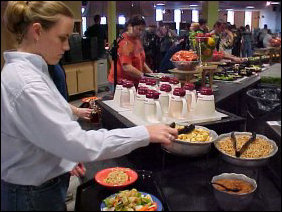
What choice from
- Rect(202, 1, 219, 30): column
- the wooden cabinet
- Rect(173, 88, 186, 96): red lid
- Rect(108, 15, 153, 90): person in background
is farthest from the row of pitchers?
the wooden cabinet

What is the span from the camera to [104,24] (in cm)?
218

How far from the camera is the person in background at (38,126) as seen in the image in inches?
34.7

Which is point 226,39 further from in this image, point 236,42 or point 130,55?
point 130,55

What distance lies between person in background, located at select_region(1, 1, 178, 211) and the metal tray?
195 mm

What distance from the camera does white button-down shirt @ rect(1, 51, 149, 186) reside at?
88 centimetres

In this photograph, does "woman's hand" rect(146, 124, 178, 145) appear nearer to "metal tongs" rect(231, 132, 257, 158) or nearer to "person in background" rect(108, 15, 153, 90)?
"metal tongs" rect(231, 132, 257, 158)

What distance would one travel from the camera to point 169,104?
5.29ft

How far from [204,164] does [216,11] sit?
2.17ft

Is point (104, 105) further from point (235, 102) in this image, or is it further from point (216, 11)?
point (235, 102)

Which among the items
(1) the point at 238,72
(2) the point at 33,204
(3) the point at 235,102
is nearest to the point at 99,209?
(2) the point at 33,204

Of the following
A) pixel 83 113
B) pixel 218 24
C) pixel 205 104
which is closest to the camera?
pixel 205 104

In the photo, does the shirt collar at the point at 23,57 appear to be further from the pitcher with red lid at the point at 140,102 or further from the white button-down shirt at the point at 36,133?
the pitcher with red lid at the point at 140,102

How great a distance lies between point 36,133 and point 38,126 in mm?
20

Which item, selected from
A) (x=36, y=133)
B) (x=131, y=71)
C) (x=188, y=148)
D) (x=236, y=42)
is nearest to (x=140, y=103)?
(x=188, y=148)
